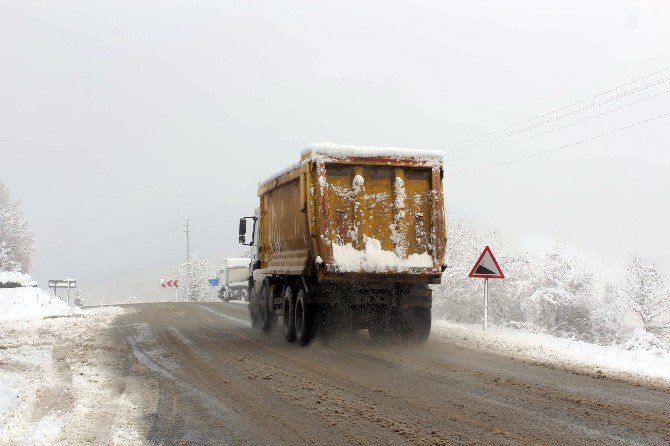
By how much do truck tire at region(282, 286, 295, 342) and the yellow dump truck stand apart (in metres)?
0.28

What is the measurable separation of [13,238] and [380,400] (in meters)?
68.4

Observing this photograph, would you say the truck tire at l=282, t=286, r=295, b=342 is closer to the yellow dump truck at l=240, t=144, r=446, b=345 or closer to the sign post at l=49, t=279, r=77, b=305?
the yellow dump truck at l=240, t=144, r=446, b=345

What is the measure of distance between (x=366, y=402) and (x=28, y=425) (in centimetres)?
301

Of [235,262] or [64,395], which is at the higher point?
[235,262]

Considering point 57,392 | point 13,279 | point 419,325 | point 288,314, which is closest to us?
point 57,392

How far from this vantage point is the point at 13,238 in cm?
6444

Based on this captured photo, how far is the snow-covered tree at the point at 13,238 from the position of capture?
Answer: 61.4 metres

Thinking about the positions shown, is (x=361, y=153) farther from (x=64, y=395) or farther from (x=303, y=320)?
(x=64, y=395)

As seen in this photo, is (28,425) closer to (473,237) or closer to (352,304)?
(352,304)

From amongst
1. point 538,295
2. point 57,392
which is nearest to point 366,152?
point 57,392

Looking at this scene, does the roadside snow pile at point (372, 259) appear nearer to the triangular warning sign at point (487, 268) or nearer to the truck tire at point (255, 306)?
the triangular warning sign at point (487, 268)

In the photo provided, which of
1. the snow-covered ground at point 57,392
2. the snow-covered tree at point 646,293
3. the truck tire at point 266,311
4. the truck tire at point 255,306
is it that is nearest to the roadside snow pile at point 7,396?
the snow-covered ground at point 57,392

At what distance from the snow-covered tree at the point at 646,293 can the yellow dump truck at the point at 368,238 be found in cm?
2276

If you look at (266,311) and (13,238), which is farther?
(13,238)
